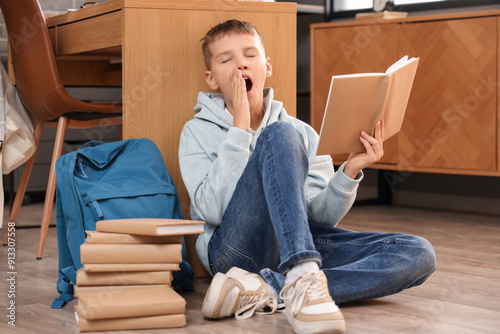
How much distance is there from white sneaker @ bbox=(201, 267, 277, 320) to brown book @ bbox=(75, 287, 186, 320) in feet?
0.23

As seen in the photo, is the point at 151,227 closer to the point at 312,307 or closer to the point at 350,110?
the point at 312,307

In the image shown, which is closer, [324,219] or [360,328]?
[360,328]

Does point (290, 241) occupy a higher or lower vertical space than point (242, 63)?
lower

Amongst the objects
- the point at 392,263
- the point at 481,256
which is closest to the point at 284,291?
the point at 392,263

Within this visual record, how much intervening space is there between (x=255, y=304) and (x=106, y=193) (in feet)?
1.42

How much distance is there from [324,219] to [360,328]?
0.34 metres

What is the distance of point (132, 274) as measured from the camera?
146 cm

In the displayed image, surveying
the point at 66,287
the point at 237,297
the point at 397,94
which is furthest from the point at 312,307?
the point at 66,287

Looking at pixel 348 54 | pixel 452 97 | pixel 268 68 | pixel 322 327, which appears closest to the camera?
pixel 322 327

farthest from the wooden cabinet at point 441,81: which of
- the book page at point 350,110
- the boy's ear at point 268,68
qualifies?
the book page at point 350,110

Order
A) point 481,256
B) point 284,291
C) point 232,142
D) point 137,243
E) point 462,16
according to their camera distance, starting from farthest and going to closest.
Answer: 1. point 462,16
2. point 481,256
3. point 232,142
4. point 137,243
5. point 284,291

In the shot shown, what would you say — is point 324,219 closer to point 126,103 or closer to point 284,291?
point 284,291

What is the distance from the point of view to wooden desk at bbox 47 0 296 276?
5.95 feet

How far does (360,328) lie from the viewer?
4.56ft
